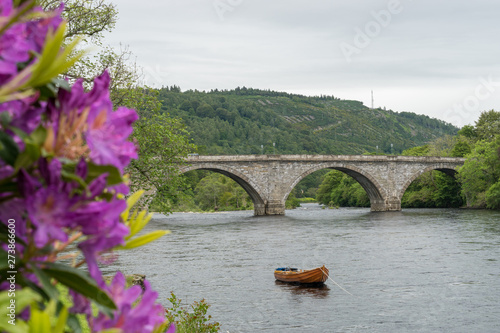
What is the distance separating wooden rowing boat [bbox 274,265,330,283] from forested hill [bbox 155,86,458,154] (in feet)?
251

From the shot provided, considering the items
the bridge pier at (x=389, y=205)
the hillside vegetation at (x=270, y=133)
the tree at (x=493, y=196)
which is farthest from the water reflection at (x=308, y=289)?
the hillside vegetation at (x=270, y=133)

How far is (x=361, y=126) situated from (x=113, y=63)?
162510 mm

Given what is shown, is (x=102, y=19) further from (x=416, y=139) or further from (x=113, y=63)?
(x=416, y=139)

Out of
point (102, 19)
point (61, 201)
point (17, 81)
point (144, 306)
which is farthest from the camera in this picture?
point (102, 19)

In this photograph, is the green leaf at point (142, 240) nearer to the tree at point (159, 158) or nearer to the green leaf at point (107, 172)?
the green leaf at point (107, 172)

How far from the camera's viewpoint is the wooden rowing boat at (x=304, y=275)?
707 inches

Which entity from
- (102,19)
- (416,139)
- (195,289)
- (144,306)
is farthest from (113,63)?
(416,139)

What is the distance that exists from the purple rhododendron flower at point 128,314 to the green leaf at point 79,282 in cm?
6

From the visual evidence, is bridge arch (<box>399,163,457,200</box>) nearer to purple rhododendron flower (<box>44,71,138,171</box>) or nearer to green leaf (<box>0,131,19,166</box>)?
purple rhododendron flower (<box>44,71,138,171</box>)

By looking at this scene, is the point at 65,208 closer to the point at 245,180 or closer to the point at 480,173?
the point at 245,180

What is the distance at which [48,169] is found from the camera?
96 cm

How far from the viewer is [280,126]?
493 ft

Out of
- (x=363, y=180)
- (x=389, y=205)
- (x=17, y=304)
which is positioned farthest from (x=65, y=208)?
(x=363, y=180)

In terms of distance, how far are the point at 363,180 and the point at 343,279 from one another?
141ft
